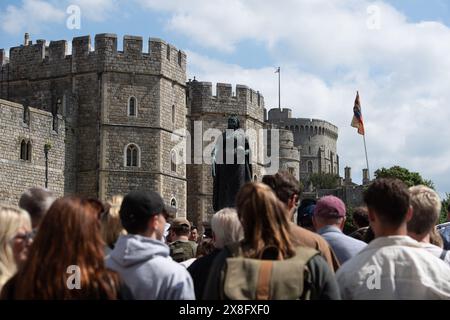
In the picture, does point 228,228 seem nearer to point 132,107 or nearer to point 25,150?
point 25,150

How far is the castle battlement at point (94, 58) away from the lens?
3162cm

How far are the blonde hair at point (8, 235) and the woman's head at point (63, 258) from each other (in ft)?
1.50

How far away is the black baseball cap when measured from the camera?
15.6 ft

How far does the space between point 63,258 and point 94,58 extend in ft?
93.1

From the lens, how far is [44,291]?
4.02m

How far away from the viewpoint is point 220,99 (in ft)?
122

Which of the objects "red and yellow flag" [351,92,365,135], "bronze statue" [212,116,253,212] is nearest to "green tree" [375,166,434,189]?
"red and yellow flag" [351,92,365,135]

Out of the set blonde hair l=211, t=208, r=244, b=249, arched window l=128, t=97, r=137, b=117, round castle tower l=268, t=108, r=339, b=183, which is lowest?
blonde hair l=211, t=208, r=244, b=249

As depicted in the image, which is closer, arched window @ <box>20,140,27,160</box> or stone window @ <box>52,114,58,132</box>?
arched window @ <box>20,140,27,160</box>

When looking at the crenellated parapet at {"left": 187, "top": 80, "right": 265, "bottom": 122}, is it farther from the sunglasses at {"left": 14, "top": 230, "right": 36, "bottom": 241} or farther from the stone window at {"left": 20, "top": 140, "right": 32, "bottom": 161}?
the sunglasses at {"left": 14, "top": 230, "right": 36, "bottom": 241}

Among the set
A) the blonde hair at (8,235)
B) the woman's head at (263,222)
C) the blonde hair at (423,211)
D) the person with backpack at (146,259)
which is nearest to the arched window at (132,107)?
the blonde hair at (423,211)

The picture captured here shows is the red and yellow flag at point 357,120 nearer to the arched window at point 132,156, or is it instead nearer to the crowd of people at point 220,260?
the arched window at point 132,156

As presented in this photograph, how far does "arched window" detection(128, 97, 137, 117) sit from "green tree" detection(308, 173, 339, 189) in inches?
1888
